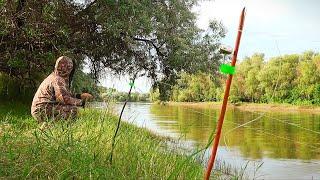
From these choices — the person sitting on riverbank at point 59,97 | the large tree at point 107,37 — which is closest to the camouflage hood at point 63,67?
the person sitting on riverbank at point 59,97

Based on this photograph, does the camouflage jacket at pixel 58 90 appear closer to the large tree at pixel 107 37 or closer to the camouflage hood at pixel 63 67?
the camouflage hood at pixel 63 67

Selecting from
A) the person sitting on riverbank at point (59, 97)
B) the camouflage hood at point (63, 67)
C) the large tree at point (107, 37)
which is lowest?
the person sitting on riverbank at point (59, 97)

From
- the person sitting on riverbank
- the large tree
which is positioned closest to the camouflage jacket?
the person sitting on riverbank

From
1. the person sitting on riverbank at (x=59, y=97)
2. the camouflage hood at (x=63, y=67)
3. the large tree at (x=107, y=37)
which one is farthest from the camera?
the large tree at (x=107, y=37)

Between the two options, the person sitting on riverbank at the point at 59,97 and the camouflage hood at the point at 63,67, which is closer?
the person sitting on riverbank at the point at 59,97

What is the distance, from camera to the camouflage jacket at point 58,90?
8414 millimetres

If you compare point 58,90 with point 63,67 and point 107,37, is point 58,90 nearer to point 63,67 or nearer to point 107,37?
point 63,67

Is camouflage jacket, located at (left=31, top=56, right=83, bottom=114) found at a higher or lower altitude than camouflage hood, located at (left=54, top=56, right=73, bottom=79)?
lower

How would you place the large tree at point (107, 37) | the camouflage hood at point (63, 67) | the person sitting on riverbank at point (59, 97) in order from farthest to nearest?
the large tree at point (107, 37), the camouflage hood at point (63, 67), the person sitting on riverbank at point (59, 97)

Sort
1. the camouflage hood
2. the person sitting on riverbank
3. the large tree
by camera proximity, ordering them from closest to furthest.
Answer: the person sitting on riverbank
the camouflage hood
the large tree

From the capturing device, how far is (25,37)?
14000 millimetres

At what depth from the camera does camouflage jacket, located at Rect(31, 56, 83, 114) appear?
8.41m

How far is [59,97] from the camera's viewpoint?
8414 mm

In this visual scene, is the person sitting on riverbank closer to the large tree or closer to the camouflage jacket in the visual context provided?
the camouflage jacket
